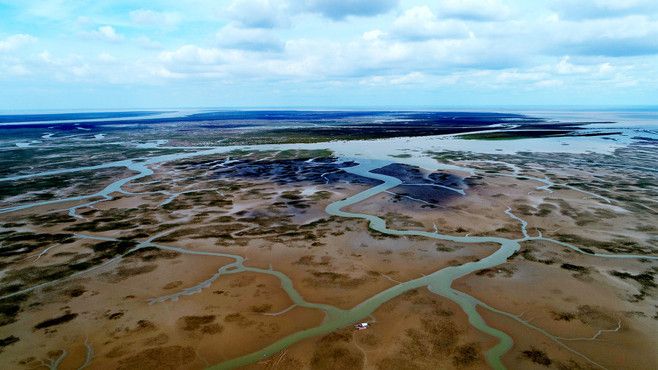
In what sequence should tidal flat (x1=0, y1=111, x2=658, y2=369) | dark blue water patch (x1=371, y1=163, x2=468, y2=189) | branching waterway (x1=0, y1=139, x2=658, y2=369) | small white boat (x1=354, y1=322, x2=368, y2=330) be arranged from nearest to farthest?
tidal flat (x1=0, y1=111, x2=658, y2=369) → branching waterway (x1=0, y1=139, x2=658, y2=369) → small white boat (x1=354, y1=322, x2=368, y2=330) → dark blue water patch (x1=371, y1=163, x2=468, y2=189)

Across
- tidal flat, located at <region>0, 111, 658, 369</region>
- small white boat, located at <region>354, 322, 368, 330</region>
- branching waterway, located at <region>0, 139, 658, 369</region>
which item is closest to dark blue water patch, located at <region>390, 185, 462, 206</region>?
tidal flat, located at <region>0, 111, 658, 369</region>

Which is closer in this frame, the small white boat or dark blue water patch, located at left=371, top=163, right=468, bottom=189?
the small white boat

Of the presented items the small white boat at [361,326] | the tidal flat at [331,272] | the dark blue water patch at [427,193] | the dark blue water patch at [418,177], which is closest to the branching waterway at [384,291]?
the tidal flat at [331,272]

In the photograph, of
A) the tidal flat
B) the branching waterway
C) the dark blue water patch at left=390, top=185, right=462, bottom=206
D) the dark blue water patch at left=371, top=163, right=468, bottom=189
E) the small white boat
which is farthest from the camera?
the dark blue water patch at left=371, top=163, right=468, bottom=189

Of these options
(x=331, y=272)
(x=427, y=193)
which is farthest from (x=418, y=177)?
(x=331, y=272)

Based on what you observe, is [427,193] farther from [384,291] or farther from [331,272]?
[384,291]

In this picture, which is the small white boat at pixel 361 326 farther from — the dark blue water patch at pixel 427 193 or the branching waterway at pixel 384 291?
the dark blue water patch at pixel 427 193

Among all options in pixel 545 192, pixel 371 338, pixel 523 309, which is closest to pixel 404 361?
pixel 371 338

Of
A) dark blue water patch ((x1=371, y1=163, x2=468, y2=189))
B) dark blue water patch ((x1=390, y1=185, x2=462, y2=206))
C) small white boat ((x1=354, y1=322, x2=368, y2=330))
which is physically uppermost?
dark blue water patch ((x1=371, y1=163, x2=468, y2=189))

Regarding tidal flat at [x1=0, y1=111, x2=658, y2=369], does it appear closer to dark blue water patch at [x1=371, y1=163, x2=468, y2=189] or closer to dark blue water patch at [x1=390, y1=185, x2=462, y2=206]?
dark blue water patch at [x1=390, y1=185, x2=462, y2=206]

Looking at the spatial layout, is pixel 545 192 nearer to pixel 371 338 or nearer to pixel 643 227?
pixel 643 227
